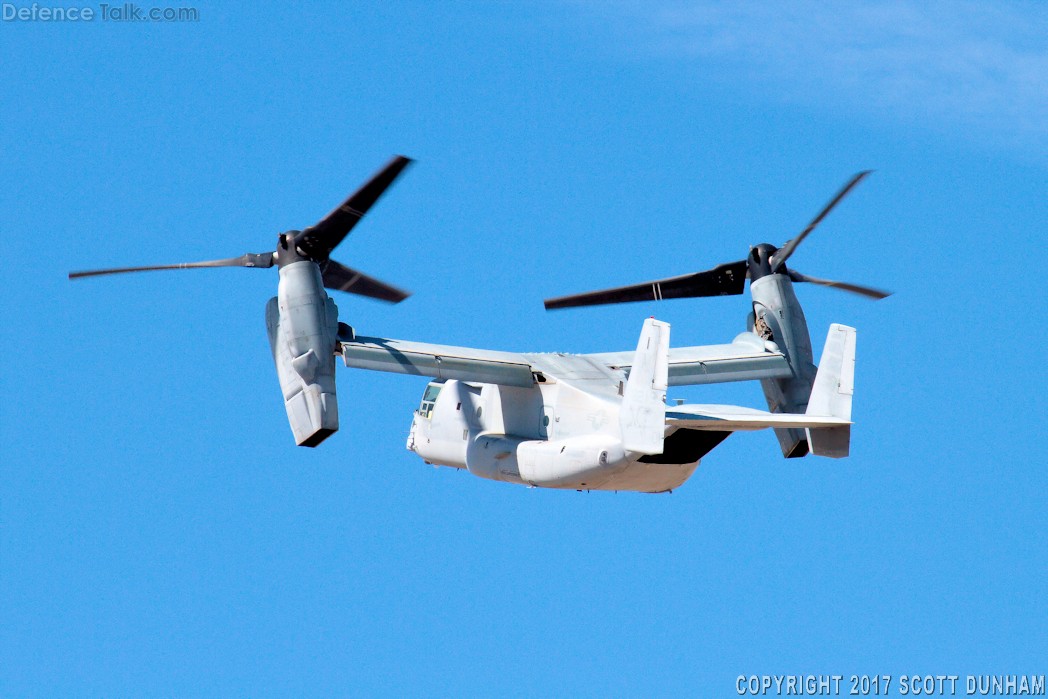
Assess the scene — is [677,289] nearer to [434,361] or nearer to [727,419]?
[434,361]

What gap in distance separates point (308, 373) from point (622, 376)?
628 centimetres

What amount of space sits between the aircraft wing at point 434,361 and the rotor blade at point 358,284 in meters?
2.57

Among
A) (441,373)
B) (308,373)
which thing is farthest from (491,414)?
(308,373)

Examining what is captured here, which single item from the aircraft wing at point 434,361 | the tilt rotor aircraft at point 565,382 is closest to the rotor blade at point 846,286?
the tilt rotor aircraft at point 565,382

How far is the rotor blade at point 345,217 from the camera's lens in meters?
32.9

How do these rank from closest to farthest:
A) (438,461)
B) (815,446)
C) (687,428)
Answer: (687,428) < (815,446) < (438,461)

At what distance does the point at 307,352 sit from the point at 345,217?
280cm

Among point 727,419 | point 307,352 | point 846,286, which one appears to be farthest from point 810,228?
point 307,352

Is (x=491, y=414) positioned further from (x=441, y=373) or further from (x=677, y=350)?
(x=677, y=350)

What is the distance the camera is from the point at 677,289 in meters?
38.8

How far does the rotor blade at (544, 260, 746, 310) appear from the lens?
3856cm

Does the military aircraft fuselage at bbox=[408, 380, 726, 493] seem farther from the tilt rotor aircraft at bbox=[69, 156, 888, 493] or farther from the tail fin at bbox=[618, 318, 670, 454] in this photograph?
the tail fin at bbox=[618, 318, 670, 454]

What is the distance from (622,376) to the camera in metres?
35.0

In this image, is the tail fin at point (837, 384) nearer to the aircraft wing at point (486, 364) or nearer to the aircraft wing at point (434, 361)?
the aircraft wing at point (486, 364)
